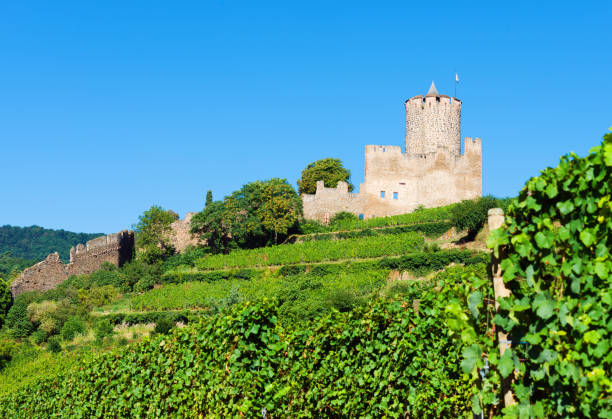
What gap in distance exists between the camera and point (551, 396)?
4.16m

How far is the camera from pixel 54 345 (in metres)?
26.6

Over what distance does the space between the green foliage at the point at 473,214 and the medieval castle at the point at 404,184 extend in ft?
23.0

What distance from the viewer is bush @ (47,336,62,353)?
26.2 meters

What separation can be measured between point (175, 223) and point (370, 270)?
47.7 ft

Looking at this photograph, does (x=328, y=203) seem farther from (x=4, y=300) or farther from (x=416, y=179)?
(x=4, y=300)

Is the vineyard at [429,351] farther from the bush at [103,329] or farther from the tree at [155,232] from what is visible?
the tree at [155,232]

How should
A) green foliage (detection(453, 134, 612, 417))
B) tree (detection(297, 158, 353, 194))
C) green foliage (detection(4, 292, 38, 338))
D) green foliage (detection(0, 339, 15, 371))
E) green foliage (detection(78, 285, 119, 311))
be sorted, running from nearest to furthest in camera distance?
1. green foliage (detection(453, 134, 612, 417))
2. green foliage (detection(0, 339, 15, 371))
3. green foliage (detection(4, 292, 38, 338))
4. green foliage (detection(78, 285, 119, 311))
5. tree (detection(297, 158, 353, 194))

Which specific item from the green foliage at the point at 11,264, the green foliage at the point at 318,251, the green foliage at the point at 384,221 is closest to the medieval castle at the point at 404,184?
the green foliage at the point at 384,221

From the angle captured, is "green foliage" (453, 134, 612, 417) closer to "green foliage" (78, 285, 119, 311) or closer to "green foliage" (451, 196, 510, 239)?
"green foliage" (451, 196, 510, 239)

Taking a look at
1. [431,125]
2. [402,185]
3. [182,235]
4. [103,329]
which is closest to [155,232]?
[182,235]

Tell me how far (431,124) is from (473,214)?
11481mm

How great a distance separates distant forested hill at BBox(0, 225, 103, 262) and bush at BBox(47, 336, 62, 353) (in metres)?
49.5

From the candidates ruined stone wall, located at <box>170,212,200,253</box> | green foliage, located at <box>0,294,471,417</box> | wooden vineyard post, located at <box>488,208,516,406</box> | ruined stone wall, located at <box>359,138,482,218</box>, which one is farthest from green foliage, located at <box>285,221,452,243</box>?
wooden vineyard post, located at <box>488,208,516,406</box>

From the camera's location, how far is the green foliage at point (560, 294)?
3.92 metres
